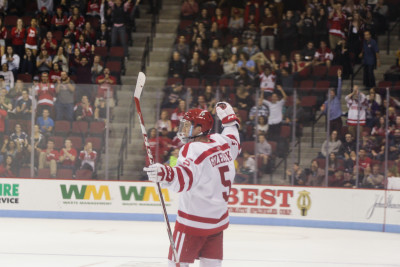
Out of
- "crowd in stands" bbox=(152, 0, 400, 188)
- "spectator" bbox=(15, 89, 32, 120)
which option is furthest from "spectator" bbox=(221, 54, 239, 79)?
"spectator" bbox=(15, 89, 32, 120)

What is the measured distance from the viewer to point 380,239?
35.3ft

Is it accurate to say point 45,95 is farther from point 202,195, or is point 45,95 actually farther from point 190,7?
point 202,195

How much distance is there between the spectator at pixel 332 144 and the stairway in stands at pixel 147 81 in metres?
2.72

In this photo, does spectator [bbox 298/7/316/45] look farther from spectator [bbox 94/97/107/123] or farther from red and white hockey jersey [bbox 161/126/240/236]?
red and white hockey jersey [bbox 161/126/240/236]

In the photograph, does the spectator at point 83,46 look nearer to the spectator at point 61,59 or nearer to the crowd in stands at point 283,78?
the spectator at point 61,59

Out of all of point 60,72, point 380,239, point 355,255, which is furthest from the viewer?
point 60,72

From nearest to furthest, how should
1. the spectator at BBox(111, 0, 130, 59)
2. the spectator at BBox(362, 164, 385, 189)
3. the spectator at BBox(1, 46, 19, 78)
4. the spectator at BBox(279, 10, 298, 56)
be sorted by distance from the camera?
the spectator at BBox(362, 164, 385, 189)
the spectator at BBox(1, 46, 19, 78)
the spectator at BBox(279, 10, 298, 56)
the spectator at BBox(111, 0, 130, 59)

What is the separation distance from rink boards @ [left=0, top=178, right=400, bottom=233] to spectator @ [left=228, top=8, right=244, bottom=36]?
415 cm

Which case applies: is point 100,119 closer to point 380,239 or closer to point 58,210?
point 58,210

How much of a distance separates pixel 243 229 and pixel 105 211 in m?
2.37

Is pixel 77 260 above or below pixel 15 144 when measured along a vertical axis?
below

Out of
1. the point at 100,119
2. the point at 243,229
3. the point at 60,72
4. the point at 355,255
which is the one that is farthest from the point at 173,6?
the point at 355,255

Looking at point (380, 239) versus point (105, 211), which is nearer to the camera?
point (380, 239)

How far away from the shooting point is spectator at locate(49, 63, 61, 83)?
14.2 m
